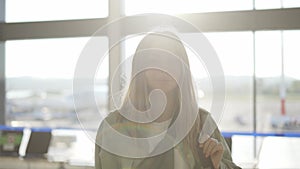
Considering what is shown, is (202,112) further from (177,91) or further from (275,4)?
(275,4)

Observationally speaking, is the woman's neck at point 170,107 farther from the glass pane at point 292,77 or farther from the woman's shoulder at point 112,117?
the glass pane at point 292,77

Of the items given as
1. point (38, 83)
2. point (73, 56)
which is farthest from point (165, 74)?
point (38, 83)

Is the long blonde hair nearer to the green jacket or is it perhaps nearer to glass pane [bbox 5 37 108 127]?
the green jacket

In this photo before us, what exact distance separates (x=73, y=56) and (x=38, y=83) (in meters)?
1.42

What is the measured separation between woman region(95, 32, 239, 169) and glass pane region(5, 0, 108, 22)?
1.98 meters

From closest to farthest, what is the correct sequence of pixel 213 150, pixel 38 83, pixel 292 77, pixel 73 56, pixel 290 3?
pixel 213 150, pixel 73 56, pixel 290 3, pixel 292 77, pixel 38 83

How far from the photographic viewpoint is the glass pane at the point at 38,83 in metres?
3.16

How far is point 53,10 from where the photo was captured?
3.10 m

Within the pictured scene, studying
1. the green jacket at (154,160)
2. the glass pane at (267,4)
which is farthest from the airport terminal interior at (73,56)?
the green jacket at (154,160)

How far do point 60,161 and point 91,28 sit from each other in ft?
3.42

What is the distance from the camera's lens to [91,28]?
9.45 ft

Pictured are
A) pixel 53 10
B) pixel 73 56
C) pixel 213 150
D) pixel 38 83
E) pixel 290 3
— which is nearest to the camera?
pixel 213 150

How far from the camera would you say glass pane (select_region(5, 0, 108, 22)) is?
2.95m

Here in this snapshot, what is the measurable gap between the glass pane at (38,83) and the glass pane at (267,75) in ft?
4.91
